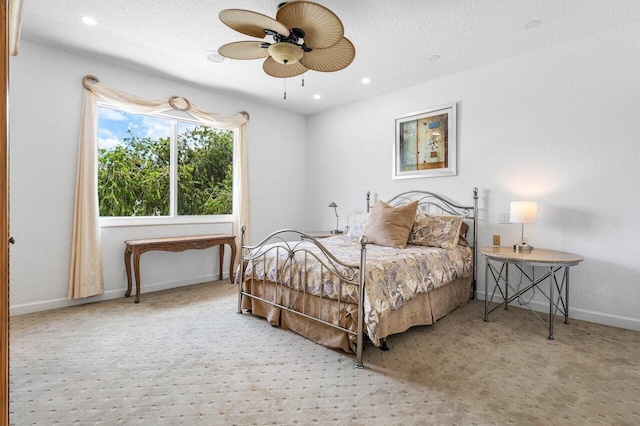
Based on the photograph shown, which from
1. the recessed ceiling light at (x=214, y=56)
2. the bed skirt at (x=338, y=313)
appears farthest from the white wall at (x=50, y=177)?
the bed skirt at (x=338, y=313)

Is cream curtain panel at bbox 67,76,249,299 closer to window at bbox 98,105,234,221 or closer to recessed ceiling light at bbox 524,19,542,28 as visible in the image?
window at bbox 98,105,234,221

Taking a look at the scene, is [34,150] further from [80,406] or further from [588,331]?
[588,331]

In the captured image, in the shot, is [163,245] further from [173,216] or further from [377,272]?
[377,272]

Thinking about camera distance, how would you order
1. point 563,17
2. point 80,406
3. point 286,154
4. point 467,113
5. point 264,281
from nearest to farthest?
point 80,406 < point 563,17 < point 264,281 < point 467,113 < point 286,154

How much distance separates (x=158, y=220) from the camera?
13.8 feet

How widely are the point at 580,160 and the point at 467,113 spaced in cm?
127

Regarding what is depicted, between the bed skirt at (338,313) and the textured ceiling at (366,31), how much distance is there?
2.39m

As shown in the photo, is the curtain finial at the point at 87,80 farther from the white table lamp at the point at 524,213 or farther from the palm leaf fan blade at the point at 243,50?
the white table lamp at the point at 524,213

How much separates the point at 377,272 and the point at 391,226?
1217mm

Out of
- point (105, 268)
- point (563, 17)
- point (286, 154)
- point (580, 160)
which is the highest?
point (563, 17)

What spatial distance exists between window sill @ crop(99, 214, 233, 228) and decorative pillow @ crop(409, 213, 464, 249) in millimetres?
2770

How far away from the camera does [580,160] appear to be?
10.3ft

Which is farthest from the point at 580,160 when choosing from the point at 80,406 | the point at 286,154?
the point at 80,406

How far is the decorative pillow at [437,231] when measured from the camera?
3.51m
